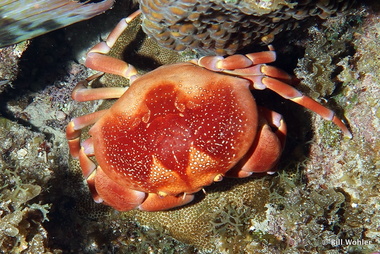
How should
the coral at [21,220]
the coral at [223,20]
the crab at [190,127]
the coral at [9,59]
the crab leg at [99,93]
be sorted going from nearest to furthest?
the coral at [223,20] → the crab at [190,127] → the coral at [21,220] → the crab leg at [99,93] → the coral at [9,59]

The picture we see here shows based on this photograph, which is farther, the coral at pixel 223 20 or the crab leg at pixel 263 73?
the crab leg at pixel 263 73

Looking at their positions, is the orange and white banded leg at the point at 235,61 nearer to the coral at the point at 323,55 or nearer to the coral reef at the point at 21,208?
the coral at the point at 323,55

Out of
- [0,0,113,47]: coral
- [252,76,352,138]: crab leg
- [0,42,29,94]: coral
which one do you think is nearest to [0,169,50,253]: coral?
[0,42,29,94]: coral

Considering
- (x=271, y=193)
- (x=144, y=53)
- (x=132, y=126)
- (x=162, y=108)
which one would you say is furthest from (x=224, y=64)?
(x=271, y=193)

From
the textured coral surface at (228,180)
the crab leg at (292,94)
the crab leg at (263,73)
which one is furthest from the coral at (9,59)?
the crab leg at (292,94)

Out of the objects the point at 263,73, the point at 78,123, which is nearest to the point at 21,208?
the point at 78,123

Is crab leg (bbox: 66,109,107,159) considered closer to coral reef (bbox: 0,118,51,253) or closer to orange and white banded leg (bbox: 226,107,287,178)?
coral reef (bbox: 0,118,51,253)

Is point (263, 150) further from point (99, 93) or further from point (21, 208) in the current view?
point (21, 208)
